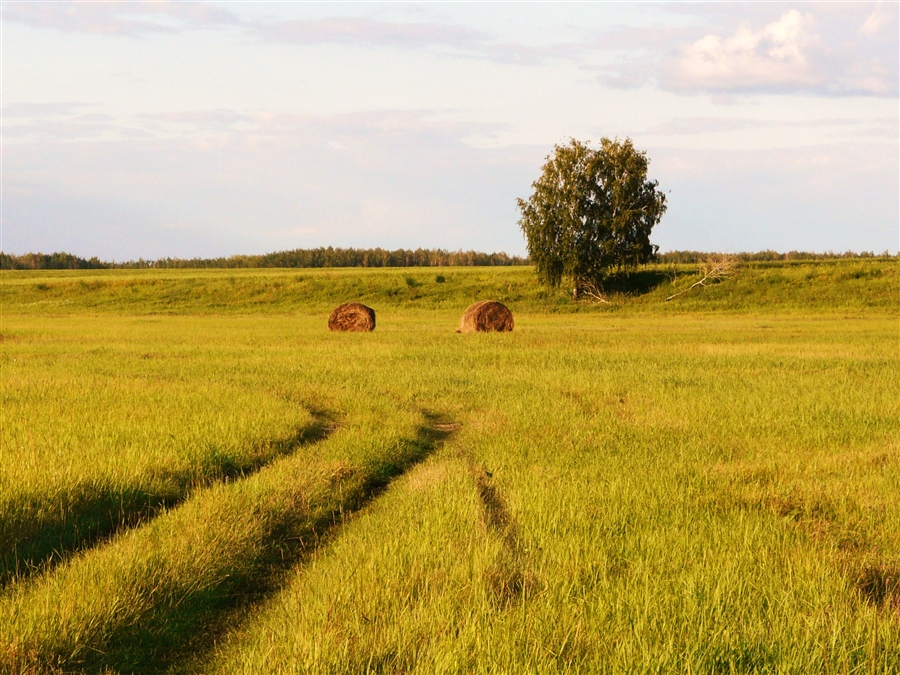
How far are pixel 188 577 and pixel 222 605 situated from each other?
1.20 feet

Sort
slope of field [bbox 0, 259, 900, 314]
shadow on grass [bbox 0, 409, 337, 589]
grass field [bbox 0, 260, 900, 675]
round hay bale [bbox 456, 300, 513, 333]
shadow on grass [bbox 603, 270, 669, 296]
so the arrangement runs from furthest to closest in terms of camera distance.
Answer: shadow on grass [bbox 603, 270, 669, 296], slope of field [bbox 0, 259, 900, 314], round hay bale [bbox 456, 300, 513, 333], shadow on grass [bbox 0, 409, 337, 589], grass field [bbox 0, 260, 900, 675]

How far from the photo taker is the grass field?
17.2 ft

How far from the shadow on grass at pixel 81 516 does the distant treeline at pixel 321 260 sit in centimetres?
10479

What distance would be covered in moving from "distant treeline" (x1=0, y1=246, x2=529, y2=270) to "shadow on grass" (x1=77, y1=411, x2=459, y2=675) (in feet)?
346

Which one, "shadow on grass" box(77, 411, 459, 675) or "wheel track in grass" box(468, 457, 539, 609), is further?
"wheel track in grass" box(468, 457, 539, 609)

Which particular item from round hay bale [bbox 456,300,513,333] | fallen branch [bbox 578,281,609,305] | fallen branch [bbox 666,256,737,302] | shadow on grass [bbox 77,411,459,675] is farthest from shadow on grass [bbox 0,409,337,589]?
fallen branch [bbox 666,256,737,302]

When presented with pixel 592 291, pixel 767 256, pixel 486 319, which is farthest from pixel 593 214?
pixel 767 256

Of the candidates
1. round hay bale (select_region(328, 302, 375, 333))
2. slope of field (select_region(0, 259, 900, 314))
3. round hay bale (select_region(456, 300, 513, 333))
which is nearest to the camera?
round hay bale (select_region(456, 300, 513, 333))

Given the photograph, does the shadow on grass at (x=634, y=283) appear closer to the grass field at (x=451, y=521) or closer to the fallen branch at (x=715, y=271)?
the fallen branch at (x=715, y=271)

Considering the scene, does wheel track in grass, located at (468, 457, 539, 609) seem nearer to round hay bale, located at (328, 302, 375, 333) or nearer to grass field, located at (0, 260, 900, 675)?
grass field, located at (0, 260, 900, 675)

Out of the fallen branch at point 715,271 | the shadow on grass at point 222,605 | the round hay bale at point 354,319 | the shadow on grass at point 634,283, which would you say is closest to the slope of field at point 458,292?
the shadow on grass at point 634,283

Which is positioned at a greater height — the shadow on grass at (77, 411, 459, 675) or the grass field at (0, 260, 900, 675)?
the grass field at (0, 260, 900, 675)

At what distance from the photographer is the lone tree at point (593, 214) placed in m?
57.2

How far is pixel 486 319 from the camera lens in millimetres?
33625
